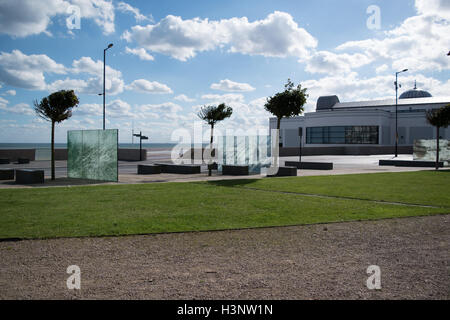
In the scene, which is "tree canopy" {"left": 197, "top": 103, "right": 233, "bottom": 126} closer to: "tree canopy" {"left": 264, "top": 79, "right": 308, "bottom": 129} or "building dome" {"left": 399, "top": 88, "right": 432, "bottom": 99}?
"tree canopy" {"left": 264, "top": 79, "right": 308, "bottom": 129}

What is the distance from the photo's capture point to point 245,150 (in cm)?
2305

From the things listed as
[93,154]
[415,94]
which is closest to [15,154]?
[93,154]

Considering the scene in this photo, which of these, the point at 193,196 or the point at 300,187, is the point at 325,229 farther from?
the point at 300,187

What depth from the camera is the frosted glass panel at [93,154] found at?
54.4 feet

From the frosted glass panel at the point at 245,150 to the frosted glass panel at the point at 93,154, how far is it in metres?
7.73

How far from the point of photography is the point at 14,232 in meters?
6.68

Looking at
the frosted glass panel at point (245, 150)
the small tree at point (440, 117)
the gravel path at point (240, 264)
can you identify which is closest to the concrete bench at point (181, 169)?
the frosted glass panel at point (245, 150)

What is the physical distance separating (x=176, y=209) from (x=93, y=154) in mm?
10076

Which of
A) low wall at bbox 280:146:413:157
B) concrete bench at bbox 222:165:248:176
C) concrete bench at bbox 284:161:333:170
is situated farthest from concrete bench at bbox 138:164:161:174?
low wall at bbox 280:146:413:157

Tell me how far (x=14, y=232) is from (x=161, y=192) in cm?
581

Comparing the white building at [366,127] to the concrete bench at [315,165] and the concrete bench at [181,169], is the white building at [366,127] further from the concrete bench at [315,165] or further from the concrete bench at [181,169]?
the concrete bench at [181,169]

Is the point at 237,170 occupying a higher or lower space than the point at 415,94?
lower

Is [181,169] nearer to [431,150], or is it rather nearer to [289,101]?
[289,101]
